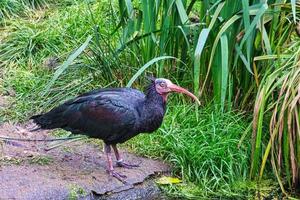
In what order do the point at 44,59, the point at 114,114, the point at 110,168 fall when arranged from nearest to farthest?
the point at 114,114, the point at 110,168, the point at 44,59

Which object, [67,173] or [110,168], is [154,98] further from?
[67,173]

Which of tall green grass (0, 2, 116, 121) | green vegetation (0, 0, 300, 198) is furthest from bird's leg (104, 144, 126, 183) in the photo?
tall green grass (0, 2, 116, 121)

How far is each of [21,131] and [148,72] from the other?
3.66ft

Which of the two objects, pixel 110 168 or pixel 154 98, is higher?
pixel 154 98

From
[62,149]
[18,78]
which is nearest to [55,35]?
[18,78]

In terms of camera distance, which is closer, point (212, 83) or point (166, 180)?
point (166, 180)

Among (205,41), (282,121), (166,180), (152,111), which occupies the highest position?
(205,41)

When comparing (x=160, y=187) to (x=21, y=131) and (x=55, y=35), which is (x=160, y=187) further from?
(x=55, y=35)

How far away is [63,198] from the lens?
4562 millimetres

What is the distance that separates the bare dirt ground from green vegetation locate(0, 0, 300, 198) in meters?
0.22

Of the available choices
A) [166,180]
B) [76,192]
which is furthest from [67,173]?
[166,180]

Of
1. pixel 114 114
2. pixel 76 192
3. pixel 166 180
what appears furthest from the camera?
pixel 166 180

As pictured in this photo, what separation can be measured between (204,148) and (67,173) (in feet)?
3.28

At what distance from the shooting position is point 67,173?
4.86m
